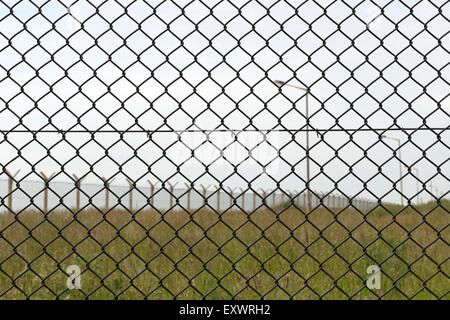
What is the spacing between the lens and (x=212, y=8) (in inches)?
100

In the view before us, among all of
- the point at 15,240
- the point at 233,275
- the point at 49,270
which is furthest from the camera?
the point at 15,240

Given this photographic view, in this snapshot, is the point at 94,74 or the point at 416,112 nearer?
the point at 94,74

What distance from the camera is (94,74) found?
2459 millimetres
